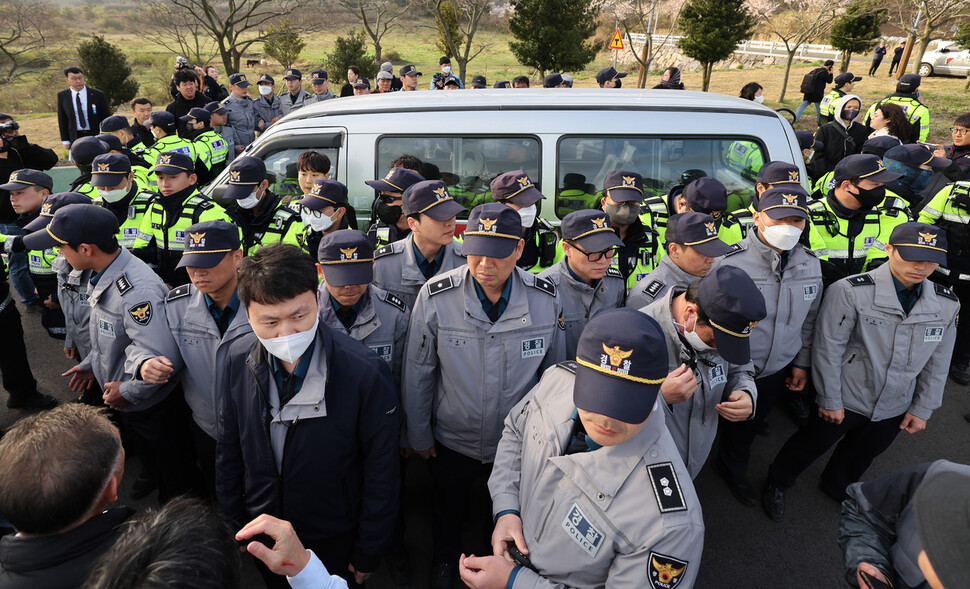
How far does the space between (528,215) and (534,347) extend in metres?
1.36

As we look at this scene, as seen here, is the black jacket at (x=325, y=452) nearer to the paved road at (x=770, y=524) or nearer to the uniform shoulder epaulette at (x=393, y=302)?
the uniform shoulder epaulette at (x=393, y=302)

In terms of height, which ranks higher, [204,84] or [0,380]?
[204,84]

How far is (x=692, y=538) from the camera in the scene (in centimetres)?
145

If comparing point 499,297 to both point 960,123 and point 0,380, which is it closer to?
point 0,380

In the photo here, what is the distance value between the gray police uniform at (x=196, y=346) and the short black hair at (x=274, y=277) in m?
0.80

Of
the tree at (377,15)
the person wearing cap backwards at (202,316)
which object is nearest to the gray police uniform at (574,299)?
the person wearing cap backwards at (202,316)

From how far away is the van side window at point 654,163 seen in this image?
412 cm

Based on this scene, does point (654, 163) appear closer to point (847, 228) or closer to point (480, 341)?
point (847, 228)

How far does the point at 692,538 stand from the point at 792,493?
9.05 feet

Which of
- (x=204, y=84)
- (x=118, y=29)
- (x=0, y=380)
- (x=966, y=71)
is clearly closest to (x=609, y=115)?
(x=0, y=380)

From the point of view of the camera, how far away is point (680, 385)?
201 cm

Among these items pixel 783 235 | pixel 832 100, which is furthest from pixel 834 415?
pixel 832 100

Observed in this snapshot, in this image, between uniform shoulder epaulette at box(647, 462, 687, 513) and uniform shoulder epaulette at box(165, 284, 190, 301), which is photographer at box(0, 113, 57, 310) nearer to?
uniform shoulder epaulette at box(165, 284, 190, 301)

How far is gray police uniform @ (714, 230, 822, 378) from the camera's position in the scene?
3.13 m
